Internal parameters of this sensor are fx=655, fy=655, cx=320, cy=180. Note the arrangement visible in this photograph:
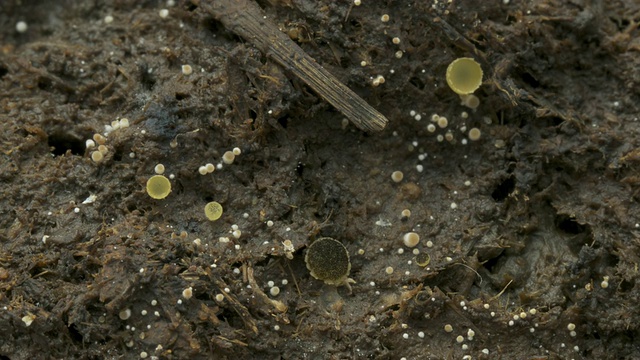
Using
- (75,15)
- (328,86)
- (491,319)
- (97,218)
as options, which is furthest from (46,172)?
(491,319)

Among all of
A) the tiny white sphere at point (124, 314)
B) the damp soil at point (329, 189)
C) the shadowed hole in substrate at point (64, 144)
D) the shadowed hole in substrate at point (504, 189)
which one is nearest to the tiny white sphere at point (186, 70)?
the damp soil at point (329, 189)

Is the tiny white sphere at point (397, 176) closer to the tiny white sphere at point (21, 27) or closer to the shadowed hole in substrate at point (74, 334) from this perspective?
the shadowed hole in substrate at point (74, 334)

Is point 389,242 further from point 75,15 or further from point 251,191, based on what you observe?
point 75,15

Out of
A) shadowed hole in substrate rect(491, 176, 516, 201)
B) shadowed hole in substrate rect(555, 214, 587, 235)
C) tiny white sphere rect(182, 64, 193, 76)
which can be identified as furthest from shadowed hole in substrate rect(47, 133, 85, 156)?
shadowed hole in substrate rect(555, 214, 587, 235)

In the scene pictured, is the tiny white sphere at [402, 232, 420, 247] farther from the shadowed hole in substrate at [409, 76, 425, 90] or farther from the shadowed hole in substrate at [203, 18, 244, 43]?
the shadowed hole in substrate at [203, 18, 244, 43]

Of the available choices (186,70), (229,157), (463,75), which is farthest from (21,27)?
(463,75)
